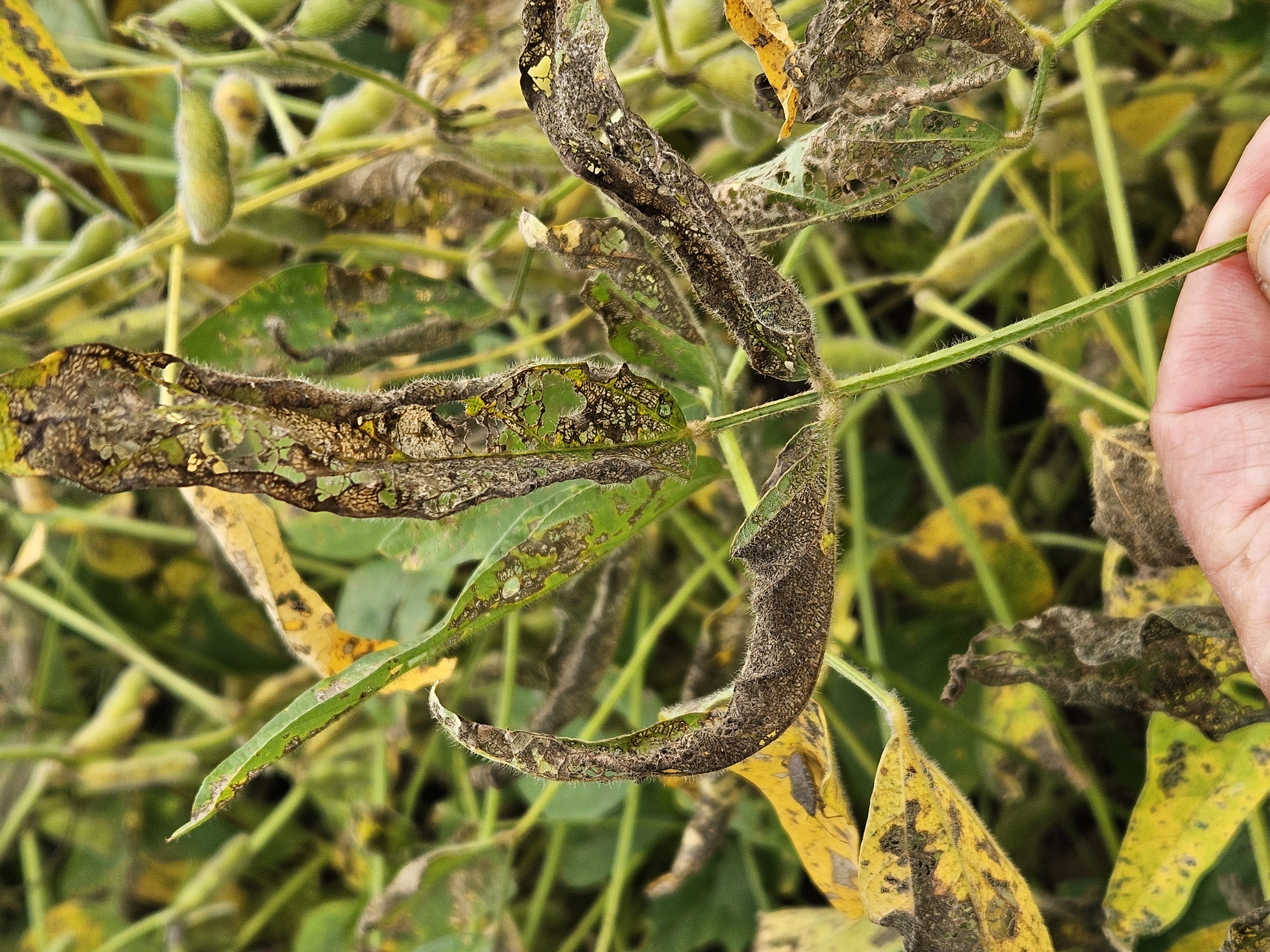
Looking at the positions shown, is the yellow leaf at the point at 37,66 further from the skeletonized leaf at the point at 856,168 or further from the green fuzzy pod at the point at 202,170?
the skeletonized leaf at the point at 856,168

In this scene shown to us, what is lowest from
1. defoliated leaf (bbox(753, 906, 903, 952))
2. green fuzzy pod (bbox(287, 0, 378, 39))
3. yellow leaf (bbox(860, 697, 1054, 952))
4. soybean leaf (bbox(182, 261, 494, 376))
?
defoliated leaf (bbox(753, 906, 903, 952))

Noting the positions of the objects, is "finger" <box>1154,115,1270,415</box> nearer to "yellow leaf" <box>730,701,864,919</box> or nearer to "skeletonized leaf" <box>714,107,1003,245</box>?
"skeletonized leaf" <box>714,107,1003,245</box>

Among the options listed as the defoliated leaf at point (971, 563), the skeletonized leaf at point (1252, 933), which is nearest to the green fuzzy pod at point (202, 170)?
the defoliated leaf at point (971, 563)

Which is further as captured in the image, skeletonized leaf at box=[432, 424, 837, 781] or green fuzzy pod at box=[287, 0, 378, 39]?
green fuzzy pod at box=[287, 0, 378, 39]

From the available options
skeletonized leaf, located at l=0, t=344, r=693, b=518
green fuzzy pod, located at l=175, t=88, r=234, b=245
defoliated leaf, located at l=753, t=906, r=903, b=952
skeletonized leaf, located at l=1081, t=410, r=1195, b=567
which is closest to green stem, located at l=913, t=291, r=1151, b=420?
skeletonized leaf, located at l=1081, t=410, r=1195, b=567

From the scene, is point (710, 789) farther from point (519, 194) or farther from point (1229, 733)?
point (519, 194)

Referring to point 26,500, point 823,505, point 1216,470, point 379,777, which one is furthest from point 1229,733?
point 26,500

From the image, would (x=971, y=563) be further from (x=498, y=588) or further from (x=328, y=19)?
(x=328, y=19)
